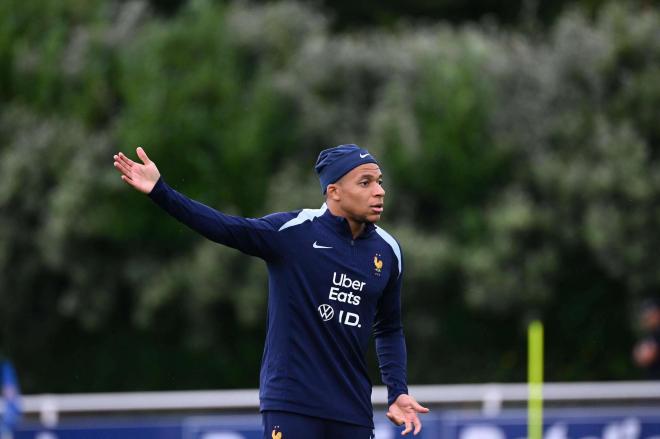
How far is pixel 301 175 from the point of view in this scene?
22.2 meters

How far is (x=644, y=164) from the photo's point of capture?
21.1 meters

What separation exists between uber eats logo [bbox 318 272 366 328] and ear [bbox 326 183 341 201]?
1.21 ft

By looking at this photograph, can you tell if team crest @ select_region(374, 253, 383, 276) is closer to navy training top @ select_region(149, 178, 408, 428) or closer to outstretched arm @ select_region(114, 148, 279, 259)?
navy training top @ select_region(149, 178, 408, 428)

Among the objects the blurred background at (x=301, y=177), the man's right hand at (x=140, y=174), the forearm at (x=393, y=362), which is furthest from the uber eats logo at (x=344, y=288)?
the blurred background at (x=301, y=177)

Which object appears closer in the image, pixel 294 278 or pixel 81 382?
pixel 294 278

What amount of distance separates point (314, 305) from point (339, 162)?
0.70 meters

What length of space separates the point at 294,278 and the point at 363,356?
0.51m

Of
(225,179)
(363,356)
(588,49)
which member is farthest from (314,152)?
(363,356)

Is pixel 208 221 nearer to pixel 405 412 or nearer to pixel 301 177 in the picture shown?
pixel 405 412

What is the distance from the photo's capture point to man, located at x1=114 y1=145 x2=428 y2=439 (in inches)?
215

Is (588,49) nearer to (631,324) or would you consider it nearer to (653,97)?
(653,97)

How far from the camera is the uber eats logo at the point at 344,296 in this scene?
557 cm

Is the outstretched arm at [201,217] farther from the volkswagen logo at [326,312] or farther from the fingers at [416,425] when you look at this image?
the fingers at [416,425]

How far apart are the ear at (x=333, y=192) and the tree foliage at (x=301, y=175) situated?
15439 mm
